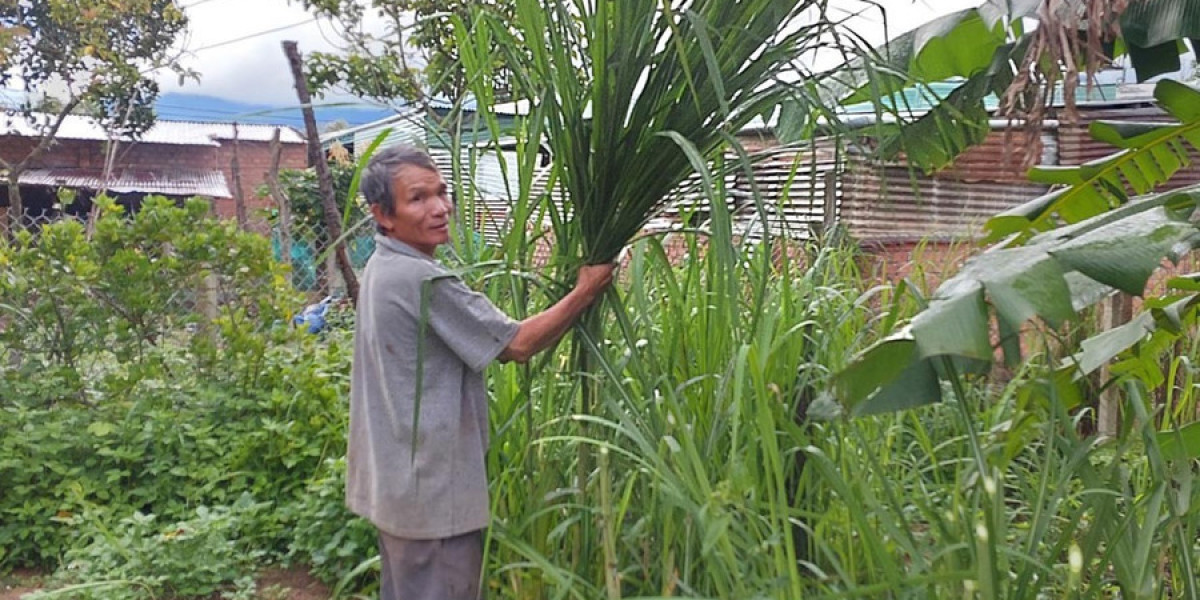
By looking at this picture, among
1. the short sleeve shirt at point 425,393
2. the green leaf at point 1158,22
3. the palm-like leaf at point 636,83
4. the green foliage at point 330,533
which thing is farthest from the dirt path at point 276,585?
the green leaf at point 1158,22

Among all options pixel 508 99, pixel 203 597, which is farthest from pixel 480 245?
pixel 203 597

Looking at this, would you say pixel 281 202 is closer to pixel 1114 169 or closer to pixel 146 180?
pixel 1114 169

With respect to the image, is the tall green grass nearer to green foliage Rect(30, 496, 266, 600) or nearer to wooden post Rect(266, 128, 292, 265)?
green foliage Rect(30, 496, 266, 600)

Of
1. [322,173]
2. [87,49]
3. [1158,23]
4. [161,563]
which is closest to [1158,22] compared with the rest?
[1158,23]

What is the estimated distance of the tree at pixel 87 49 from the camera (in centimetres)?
871

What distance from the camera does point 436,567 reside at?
2383mm

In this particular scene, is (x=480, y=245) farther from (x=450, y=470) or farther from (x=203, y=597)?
(x=203, y=597)

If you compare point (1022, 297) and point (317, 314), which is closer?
point (1022, 297)

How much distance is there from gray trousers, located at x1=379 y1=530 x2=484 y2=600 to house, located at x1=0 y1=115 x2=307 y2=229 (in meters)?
10.7

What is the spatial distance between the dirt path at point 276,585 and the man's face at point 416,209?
163 centimetres

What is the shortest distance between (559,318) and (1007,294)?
3.14 feet

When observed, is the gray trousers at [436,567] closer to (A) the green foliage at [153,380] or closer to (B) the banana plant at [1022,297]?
(B) the banana plant at [1022,297]

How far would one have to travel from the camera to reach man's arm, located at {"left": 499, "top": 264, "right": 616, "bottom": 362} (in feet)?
7.29

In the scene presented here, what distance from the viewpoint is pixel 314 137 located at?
4832 millimetres
